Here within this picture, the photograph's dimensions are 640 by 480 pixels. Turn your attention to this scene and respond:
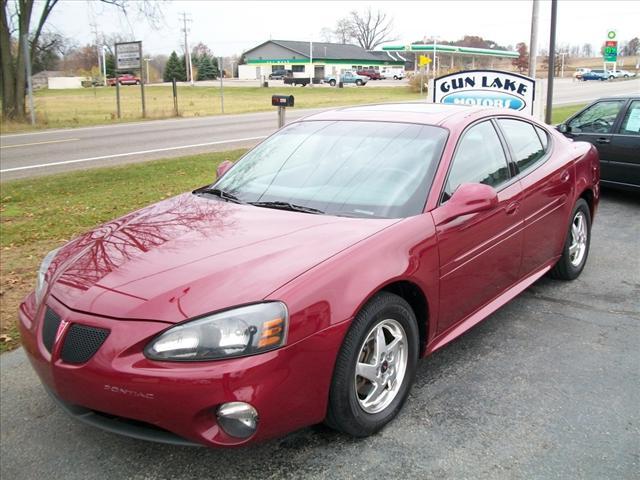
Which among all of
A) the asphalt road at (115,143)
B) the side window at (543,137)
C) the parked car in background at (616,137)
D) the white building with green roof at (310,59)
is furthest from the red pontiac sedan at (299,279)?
the white building with green roof at (310,59)

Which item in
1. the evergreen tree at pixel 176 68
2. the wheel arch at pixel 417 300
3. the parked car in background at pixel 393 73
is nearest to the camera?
the wheel arch at pixel 417 300

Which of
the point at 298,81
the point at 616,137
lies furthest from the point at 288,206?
the point at 298,81

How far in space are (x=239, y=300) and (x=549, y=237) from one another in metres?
2.96

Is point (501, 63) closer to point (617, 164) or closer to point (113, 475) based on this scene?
point (617, 164)

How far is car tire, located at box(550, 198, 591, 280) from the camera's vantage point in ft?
16.7

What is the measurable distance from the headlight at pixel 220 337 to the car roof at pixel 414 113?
2.01 m

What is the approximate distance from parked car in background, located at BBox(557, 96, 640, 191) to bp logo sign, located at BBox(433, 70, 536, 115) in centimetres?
163

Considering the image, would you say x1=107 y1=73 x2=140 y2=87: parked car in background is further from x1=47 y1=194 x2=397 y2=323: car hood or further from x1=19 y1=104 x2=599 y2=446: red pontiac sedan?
x1=47 y1=194 x2=397 y2=323: car hood

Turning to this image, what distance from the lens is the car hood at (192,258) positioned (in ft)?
8.43

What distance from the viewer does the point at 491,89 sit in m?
10.5

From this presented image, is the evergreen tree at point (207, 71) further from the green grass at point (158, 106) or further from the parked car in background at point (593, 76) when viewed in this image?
the parked car in background at point (593, 76)

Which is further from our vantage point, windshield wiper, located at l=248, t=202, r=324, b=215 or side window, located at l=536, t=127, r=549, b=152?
side window, located at l=536, t=127, r=549, b=152

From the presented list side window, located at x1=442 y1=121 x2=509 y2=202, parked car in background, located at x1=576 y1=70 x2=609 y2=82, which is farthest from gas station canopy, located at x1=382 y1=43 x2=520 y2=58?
side window, located at x1=442 y1=121 x2=509 y2=202

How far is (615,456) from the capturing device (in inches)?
111
